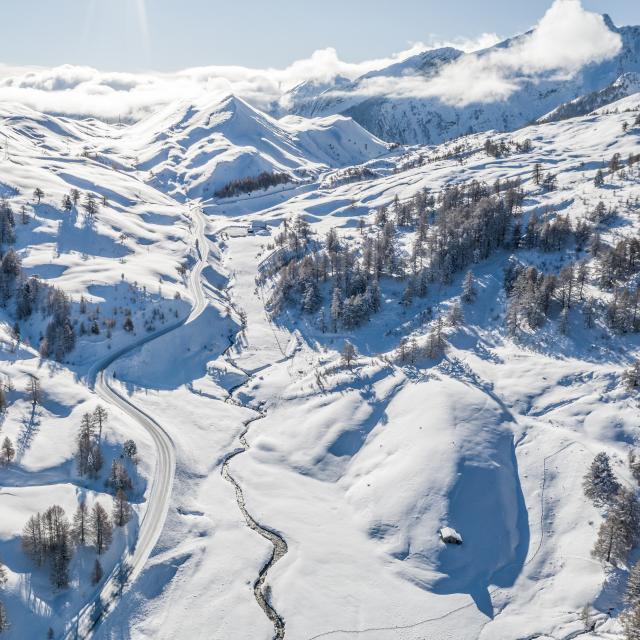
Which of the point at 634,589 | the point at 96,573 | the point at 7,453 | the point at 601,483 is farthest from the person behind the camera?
the point at 7,453

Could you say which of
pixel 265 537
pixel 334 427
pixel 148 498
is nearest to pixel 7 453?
pixel 148 498

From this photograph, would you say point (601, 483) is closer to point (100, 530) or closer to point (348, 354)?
point (348, 354)

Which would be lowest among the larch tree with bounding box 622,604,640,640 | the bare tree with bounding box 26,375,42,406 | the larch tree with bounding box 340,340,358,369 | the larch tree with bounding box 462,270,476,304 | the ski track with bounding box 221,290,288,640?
the ski track with bounding box 221,290,288,640

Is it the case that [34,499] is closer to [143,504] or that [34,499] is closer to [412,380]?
[143,504]

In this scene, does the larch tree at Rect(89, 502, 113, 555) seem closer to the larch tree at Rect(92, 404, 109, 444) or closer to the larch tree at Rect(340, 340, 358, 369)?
the larch tree at Rect(92, 404, 109, 444)

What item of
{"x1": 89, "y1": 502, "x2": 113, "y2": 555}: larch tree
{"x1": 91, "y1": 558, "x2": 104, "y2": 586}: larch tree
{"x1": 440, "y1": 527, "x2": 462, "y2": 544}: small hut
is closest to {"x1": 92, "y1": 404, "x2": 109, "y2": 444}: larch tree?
{"x1": 89, "y1": 502, "x2": 113, "y2": 555}: larch tree

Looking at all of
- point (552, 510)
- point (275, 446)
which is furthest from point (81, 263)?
point (552, 510)

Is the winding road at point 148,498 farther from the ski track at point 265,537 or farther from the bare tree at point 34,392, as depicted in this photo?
the bare tree at point 34,392
